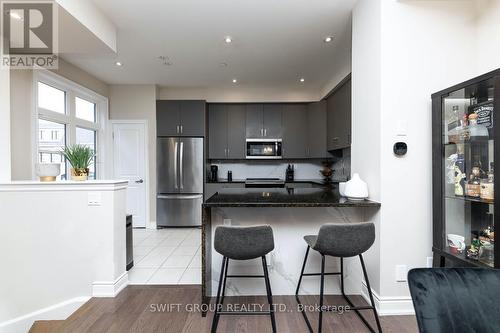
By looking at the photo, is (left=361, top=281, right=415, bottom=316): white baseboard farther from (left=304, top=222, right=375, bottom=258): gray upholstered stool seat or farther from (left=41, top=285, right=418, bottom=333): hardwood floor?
(left=304, top=222, right=375, bottom=258): gray upholstered stool seat

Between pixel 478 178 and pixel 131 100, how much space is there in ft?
16.9

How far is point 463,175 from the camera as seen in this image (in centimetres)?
183

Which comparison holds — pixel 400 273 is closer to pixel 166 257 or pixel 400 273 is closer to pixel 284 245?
pixel 284 245

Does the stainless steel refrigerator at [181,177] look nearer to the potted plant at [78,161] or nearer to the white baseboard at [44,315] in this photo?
the potted plant at [78,161]

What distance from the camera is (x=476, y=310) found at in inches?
38.2

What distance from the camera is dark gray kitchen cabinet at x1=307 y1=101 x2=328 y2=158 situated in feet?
15.7

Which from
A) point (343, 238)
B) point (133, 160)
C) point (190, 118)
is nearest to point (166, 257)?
point (133, 160)

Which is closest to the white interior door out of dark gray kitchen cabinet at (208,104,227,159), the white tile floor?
the white tile floor

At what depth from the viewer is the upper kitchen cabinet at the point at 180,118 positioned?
4.78 metres

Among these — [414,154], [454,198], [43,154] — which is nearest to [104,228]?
[43,154]

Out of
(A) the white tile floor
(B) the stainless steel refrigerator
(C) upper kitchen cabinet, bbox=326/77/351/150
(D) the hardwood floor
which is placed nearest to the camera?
(D) the hardwood floor

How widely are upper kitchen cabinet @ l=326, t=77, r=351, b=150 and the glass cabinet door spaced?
66.1 inches

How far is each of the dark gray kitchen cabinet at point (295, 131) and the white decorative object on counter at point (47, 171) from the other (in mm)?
3690

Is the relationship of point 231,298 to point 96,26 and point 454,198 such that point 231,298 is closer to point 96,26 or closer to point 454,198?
point 454,198
